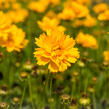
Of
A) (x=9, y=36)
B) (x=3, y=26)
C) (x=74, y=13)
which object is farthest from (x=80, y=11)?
(x=3, y=26)

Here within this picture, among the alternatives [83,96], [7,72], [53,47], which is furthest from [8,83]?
[53,47]

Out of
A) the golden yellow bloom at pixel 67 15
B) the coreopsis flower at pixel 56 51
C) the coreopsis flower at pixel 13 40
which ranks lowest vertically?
the coreopsis flower at pixel 56 51

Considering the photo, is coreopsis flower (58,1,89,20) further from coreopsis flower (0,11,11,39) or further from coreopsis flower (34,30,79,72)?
coreopsis flower (34,30,79,72)

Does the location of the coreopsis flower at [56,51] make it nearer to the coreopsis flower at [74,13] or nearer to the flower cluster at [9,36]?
the flower cluster at [9,36]

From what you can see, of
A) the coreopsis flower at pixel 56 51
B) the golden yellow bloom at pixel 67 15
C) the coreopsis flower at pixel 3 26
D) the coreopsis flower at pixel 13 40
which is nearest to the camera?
the coreopsis flower at pixel 56 51

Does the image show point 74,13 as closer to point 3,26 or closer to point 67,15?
point 67,15

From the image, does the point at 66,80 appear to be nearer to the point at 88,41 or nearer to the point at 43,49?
the point at 88,41

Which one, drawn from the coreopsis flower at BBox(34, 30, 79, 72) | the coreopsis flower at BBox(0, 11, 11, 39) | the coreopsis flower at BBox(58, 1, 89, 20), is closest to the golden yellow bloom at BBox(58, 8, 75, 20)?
the coreopsis flower at BBox(58, 1, 89, 20)

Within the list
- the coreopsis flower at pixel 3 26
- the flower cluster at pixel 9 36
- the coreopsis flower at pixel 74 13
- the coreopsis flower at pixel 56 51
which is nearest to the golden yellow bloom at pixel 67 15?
the coreopsis flower at pixel 74 13
